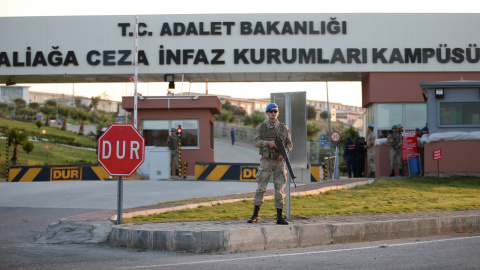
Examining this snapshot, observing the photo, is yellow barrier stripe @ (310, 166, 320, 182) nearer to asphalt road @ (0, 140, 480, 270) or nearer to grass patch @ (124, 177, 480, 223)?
grass patch @ (124, 177, 480, 223)

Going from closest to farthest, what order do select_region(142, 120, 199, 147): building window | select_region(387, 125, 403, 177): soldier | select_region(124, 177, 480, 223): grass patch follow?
select_region(124, 177, 480, 223): grass patch
select_region(387, 125, 403, 177): soldier
select_region(142, 120, 199, 147): building window

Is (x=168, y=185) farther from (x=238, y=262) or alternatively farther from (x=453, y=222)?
(x=238, y=262)

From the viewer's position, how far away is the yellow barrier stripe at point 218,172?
23178 mm

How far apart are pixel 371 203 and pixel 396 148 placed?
9.89m

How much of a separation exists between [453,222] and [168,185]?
34.6 feet

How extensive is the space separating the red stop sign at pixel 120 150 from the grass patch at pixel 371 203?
1164 millimetres

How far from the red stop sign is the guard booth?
61.4ft

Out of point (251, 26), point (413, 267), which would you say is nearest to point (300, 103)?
point (413, 267)

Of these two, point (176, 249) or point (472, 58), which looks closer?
point (176, 249)

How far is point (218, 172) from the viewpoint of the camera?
76.4ft

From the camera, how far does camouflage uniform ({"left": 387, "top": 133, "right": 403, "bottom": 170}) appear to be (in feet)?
72.4

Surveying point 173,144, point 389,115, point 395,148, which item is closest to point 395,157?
point 395,148

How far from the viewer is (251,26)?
2714cm

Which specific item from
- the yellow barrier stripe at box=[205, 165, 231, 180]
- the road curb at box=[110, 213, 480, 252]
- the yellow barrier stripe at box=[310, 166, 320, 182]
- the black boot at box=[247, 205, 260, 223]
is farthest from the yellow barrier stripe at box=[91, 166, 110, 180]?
the black boot at box=[247, 205, 260, 223]
